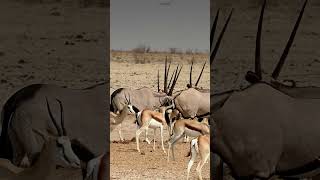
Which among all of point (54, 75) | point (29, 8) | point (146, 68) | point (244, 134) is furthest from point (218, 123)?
point (146, 68)

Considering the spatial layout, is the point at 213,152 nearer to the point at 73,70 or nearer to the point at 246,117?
the point at 246,117

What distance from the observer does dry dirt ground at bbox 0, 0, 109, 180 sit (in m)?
4.83

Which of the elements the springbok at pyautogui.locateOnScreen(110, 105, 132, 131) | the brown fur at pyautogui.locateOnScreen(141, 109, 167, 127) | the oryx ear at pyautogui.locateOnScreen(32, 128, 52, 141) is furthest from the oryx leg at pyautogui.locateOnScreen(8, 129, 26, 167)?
the springbok at pyautogui.locateOnScreen(110, 105, 132, 131)

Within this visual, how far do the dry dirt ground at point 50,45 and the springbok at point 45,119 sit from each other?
0.83 m

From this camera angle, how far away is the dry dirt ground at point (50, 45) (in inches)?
190

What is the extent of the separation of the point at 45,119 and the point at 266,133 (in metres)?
1.14

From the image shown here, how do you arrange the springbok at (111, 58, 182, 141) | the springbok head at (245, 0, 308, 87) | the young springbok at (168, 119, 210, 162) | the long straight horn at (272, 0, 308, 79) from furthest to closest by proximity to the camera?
the springbok at (111, 58, 182, 141) < the young springbok at (168, 119, 210, 162) < the long straight horn at (272, 0, 308, 79) < the springbok head at (245, 0, 308, 87)

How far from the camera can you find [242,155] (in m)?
3.53

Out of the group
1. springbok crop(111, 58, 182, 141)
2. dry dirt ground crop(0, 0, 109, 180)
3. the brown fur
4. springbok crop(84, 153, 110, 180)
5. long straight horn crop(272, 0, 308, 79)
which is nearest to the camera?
springbok crop(84, 153, 110, 180)

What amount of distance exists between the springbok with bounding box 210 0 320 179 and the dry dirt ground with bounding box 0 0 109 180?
134 cm

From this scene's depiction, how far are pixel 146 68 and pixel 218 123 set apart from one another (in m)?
6.04

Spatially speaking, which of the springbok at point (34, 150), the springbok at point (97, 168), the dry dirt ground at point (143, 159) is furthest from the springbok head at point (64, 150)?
the dry dirt ground at point (143, 159)

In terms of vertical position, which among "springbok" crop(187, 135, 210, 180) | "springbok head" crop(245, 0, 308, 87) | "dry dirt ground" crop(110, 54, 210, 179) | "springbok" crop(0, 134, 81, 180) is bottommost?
"dry dirt ground" crop(110, 54, 210, 179)

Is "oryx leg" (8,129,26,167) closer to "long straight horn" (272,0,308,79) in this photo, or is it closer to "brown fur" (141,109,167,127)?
"long straight horn" (272,0,308,79)
